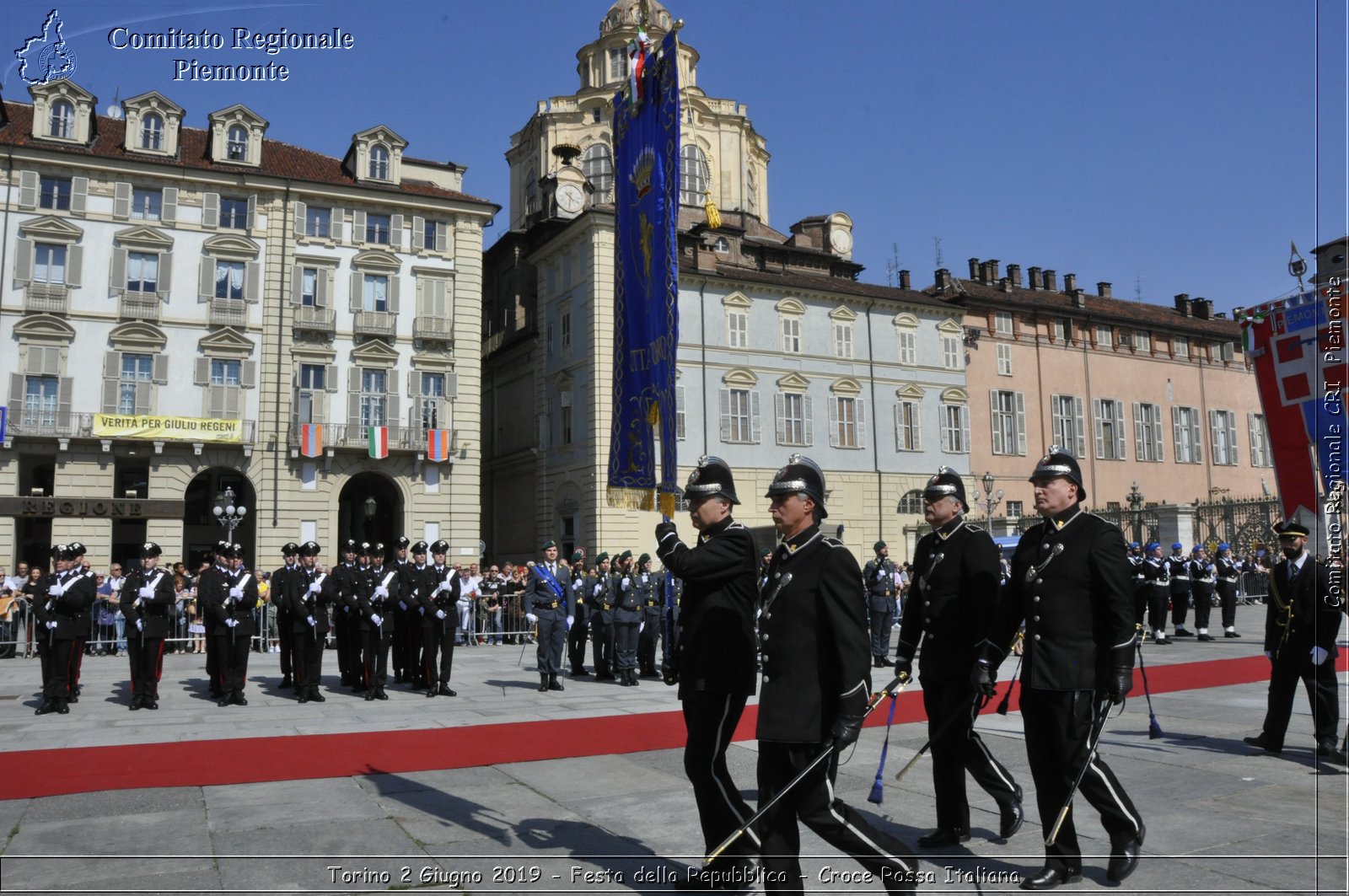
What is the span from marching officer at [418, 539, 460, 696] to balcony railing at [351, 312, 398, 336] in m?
23.4

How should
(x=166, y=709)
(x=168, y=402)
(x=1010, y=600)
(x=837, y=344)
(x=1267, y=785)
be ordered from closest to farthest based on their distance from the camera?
(x=1010, y=600) < (x=1267, y=785) < (x=166, y=709) < (x=168, y=402) < (x=837, y=344)

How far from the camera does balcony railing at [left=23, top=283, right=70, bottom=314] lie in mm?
31703

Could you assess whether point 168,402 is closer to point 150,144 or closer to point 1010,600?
point 150,144

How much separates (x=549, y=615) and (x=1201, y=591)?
14.3 m

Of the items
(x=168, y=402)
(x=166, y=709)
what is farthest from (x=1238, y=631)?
(x=168, y=402)

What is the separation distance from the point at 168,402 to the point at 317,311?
5638 mm

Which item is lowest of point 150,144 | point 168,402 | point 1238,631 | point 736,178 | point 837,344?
point 1238,631

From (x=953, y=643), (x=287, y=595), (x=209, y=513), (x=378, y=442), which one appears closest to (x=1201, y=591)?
(x=953, y=643)

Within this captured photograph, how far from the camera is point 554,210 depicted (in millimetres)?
43156

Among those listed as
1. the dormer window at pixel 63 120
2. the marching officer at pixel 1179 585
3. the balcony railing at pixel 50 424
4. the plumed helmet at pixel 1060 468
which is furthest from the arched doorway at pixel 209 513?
the plumed helmet at pixel 1060 468

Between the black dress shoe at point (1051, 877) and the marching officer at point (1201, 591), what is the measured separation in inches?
662

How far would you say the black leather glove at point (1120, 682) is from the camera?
5.13 metres

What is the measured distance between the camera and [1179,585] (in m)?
20.8

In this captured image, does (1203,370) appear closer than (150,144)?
No
